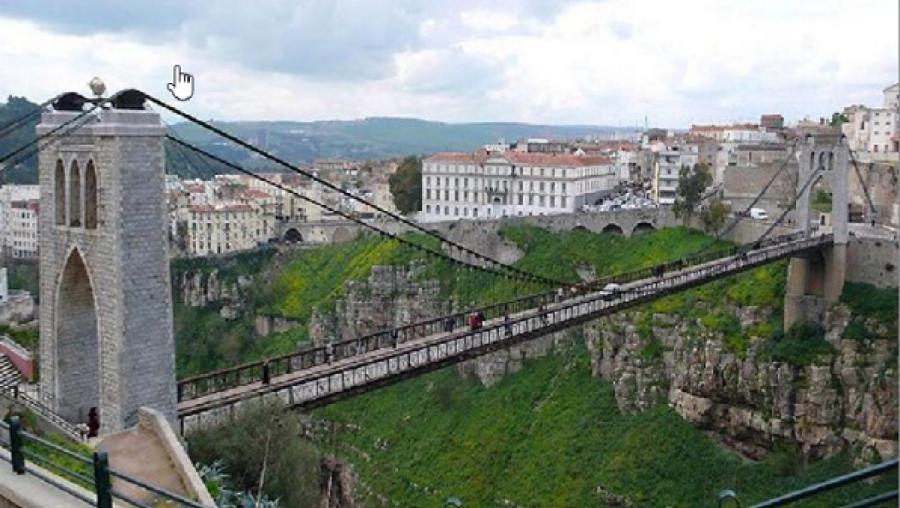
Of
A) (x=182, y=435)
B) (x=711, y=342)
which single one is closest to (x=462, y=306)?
(x=711, y=342)

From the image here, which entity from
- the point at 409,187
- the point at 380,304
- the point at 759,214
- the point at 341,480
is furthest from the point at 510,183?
the point at 341,480

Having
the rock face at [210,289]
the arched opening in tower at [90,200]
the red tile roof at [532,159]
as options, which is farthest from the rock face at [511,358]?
the arched opening in tower at [90,200]

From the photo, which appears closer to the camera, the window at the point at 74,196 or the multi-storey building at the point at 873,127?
the window at the point at 74,196

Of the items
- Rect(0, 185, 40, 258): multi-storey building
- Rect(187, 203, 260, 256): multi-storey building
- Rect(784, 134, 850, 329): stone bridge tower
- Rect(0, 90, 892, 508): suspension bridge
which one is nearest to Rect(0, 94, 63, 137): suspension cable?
Rect(0, 90, 892, 508): suspension bridge

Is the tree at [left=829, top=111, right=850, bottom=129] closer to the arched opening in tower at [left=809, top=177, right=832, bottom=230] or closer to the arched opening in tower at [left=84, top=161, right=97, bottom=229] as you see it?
the arched opening in tower at [left=809, top=177, right=832, bottom=230]

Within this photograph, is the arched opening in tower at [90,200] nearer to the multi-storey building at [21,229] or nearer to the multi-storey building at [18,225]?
the multi-storey building at [18,225]

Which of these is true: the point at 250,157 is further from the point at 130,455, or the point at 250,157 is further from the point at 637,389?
the point at 130,455
